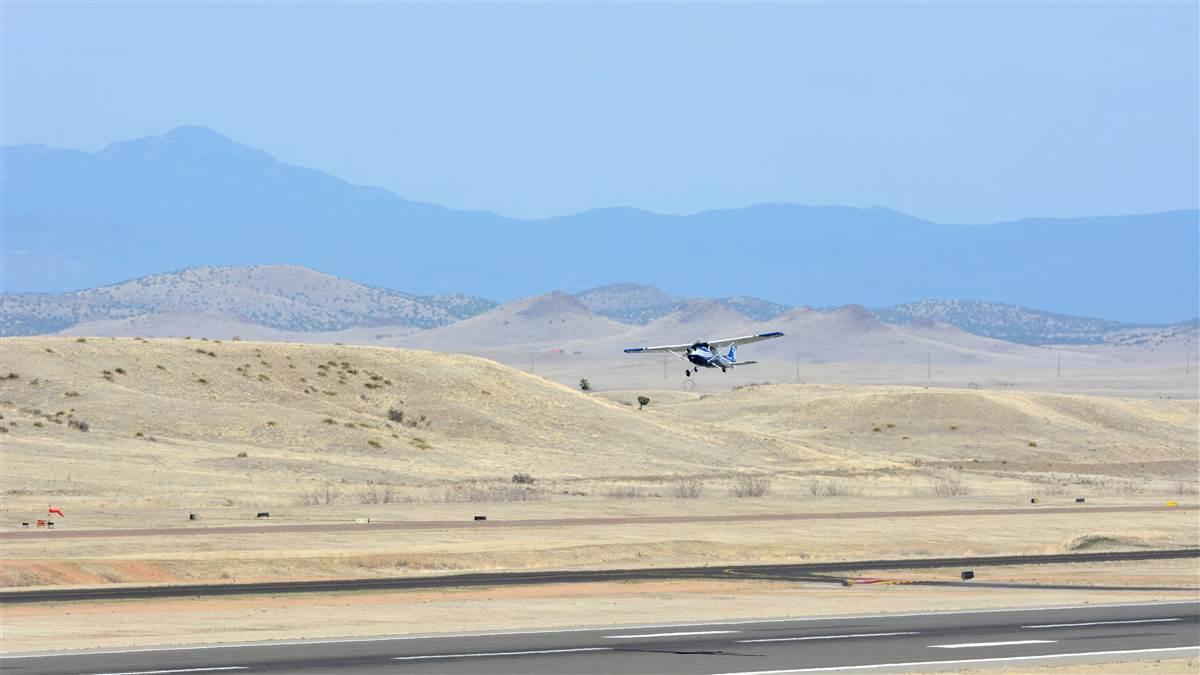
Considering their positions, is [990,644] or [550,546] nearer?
[990,644]

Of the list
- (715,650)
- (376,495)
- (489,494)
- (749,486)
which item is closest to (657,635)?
(715,650)

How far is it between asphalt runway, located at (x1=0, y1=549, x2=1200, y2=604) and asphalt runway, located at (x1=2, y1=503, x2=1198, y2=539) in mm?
12288

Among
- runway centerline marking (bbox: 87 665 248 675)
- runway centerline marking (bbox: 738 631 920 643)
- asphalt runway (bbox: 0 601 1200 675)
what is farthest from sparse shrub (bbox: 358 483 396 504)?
runway centerline marking (bbox: 87 665 248 675)

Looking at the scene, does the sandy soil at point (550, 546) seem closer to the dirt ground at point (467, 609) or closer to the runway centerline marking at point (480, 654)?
the dirt ground at point (467, 609)

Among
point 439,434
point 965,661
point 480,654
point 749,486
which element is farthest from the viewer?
point 439,434

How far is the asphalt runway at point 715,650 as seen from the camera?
100 ft

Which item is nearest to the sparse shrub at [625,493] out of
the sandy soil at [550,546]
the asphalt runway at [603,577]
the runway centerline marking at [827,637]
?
the sandy soil at [550,546]

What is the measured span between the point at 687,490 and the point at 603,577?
116 feet

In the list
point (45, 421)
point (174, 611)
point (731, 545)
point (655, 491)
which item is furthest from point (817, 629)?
point (45, 421)

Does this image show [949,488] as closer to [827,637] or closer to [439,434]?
[439,434]

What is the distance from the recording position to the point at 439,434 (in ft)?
363

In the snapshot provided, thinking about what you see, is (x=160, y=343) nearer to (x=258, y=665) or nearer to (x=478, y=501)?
(x=478, y=501)

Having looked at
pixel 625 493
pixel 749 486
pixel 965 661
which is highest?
pixel 749 486

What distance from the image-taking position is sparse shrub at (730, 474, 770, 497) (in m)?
83.9
